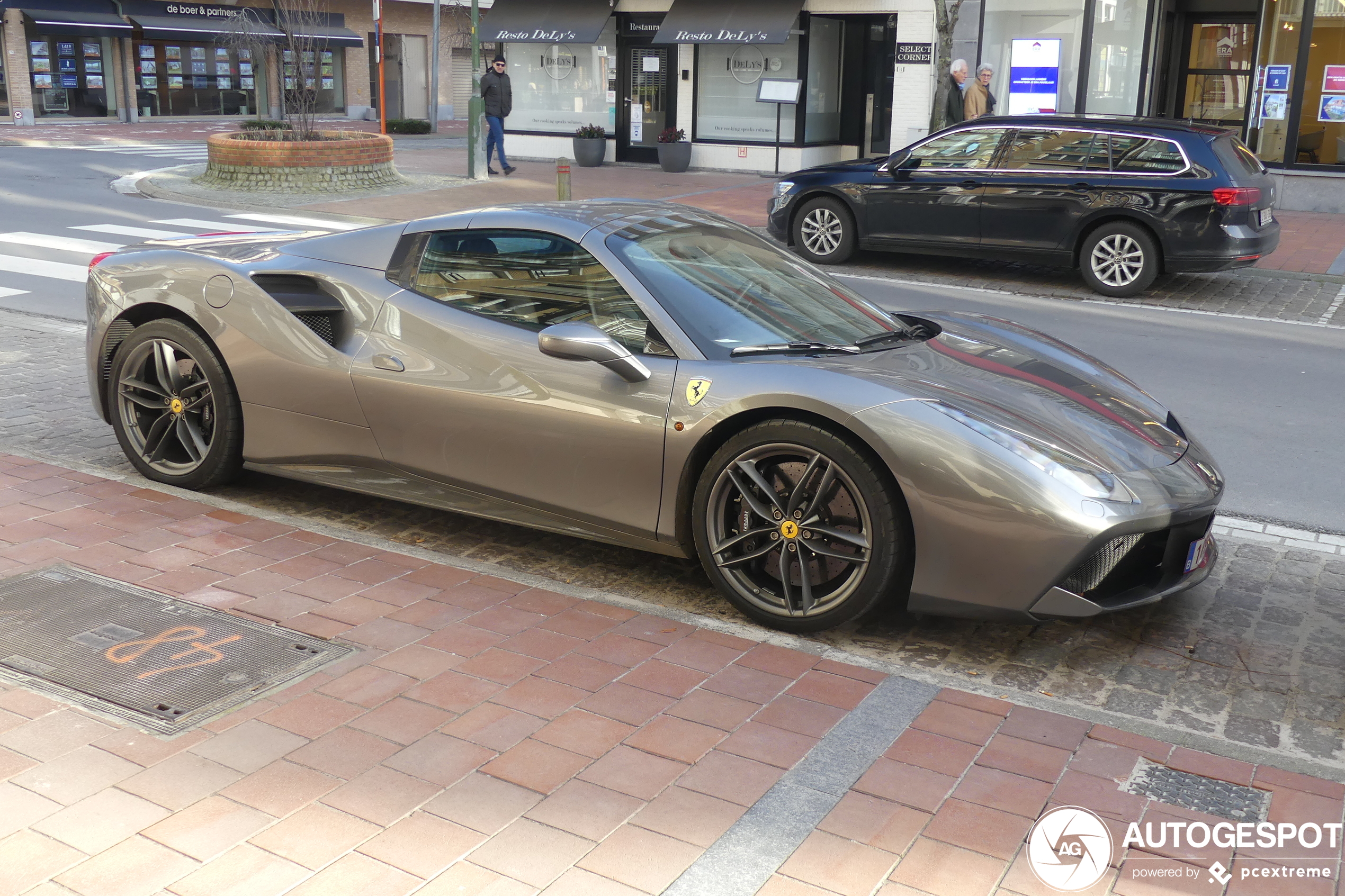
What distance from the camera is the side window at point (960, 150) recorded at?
1241cm

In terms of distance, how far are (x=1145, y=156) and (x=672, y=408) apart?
9.01m

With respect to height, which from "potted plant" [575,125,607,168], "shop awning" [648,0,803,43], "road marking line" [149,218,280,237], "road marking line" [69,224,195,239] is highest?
"shop awning" [648,0,803,43]

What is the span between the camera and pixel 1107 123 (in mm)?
11953

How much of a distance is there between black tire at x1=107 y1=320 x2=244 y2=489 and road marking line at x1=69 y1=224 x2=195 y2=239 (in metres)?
9.50

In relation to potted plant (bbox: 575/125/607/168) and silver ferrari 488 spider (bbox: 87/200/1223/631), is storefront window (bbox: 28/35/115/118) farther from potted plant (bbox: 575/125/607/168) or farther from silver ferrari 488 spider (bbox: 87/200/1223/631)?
silver ferrari 488 spider (bbox: 87/200/1223/631)

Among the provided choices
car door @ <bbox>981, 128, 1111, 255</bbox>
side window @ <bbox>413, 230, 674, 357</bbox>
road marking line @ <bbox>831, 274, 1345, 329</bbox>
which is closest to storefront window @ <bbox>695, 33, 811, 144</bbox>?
road marking line @ <bbox>831, 274, 1345, 329</bbox>

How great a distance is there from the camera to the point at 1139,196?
1160 centimetres

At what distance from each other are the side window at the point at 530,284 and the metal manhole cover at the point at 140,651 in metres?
1.43

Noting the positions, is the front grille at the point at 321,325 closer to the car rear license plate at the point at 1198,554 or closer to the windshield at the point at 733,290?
the windshield at the point at 733,290

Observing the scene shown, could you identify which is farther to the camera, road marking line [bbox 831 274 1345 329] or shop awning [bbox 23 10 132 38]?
shop awning [bbox 23 10 132 38]

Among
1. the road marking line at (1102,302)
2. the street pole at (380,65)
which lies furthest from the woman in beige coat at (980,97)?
the street pole at (380,65)

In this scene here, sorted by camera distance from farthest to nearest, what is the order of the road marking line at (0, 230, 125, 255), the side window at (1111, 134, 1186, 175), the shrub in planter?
the shrub in planter < the road marking line at (0, 230, 125, 255) < the side window at (1111, 134, 1186, 175)

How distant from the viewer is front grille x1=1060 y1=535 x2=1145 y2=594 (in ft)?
12.7

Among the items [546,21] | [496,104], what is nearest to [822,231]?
[496,104]
